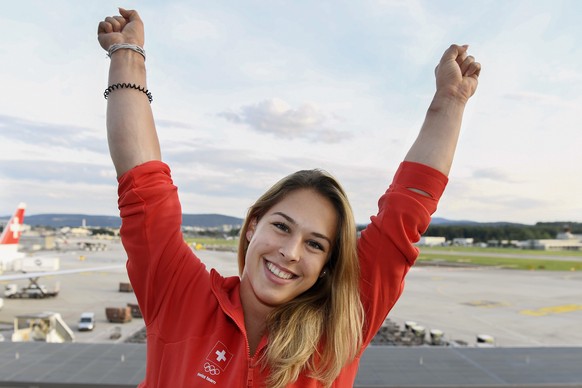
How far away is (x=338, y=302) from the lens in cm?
149

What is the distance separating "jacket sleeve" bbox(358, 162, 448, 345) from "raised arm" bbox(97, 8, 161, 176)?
28.1 inches

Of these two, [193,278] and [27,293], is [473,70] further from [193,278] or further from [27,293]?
[27,293]

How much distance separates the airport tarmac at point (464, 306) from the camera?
53.1 ft

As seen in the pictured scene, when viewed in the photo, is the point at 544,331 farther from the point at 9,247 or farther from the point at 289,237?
the point at 9,247

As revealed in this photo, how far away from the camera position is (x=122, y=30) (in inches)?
61.1

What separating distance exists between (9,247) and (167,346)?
3249 centimetres

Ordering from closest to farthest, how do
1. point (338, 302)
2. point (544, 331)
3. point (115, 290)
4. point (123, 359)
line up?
point (338, 302) → point (123, 359) → point (544, 331) → point (115, 290)

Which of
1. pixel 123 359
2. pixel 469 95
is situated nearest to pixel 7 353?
pixel 123 359

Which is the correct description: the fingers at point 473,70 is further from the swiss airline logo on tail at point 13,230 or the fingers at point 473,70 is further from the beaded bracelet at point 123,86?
the swiss airline logo on tail at point 13,230

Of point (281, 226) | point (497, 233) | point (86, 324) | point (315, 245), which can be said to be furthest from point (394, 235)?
point (497, 233)

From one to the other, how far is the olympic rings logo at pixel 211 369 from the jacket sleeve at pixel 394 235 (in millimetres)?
500

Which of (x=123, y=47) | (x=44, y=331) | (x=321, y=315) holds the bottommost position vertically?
(x=44, y=331)

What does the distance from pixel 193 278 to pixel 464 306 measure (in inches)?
893

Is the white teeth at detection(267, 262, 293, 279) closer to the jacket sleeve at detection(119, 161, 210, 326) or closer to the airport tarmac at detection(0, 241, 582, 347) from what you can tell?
the jacket sleeve at detection(119, 161, 210, 326)
